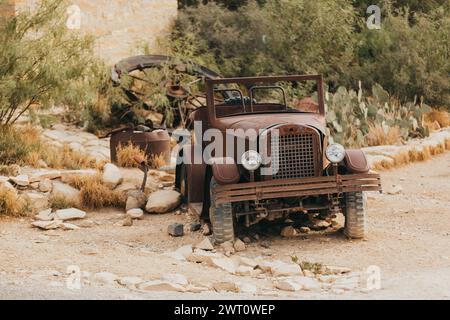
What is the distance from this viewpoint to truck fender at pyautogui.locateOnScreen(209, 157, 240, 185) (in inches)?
287

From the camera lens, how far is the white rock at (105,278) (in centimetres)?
592

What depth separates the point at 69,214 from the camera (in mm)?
8836

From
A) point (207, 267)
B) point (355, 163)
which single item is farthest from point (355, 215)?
point (207, 267)

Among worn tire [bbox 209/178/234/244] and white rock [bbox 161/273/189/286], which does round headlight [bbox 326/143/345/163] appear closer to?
worn tire [bbox 209/178/234/244]

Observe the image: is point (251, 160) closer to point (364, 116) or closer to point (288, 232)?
point (288, 232)

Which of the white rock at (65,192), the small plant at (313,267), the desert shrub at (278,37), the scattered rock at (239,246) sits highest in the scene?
the desert shrub at (278,37)

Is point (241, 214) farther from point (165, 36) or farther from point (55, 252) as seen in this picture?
point (165, 36)

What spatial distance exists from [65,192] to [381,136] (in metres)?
5.69

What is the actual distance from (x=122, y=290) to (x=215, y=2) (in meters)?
12.4

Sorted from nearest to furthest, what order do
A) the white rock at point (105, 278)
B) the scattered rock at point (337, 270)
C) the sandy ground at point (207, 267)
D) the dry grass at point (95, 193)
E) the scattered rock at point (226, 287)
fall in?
the sandy ground at point (207, 267), the scattered rock at point (226, 287), the white rock at point (105, 278), the scattered rock at point (337, 270), the dry grass at point (95, 193)

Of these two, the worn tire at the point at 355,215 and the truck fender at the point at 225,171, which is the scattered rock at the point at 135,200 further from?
the worn tire at the point at 355,215

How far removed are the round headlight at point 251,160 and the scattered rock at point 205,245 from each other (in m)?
0.78

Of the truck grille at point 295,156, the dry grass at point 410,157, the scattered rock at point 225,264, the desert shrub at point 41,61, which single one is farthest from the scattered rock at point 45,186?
the dry grass at point 410,157
